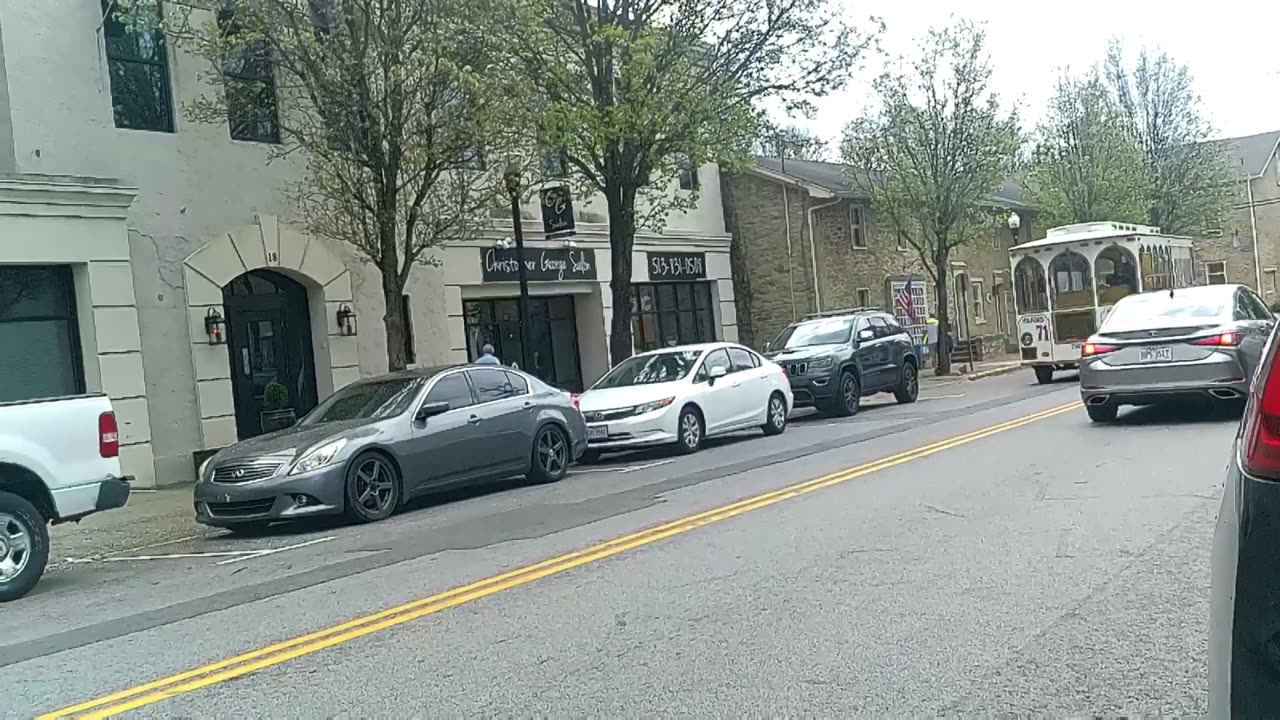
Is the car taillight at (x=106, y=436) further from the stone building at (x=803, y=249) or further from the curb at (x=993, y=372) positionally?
the curb at (x=993, y=372)

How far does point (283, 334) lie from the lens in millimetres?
19469

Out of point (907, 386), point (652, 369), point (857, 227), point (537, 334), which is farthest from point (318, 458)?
point (857, 227)

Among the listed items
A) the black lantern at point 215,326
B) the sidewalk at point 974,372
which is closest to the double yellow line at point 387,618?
the black lantern at point 215,326

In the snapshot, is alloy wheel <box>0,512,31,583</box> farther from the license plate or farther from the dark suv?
the dark suv

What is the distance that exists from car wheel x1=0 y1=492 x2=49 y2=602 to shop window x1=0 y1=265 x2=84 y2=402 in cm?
722

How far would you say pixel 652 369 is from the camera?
1725cm

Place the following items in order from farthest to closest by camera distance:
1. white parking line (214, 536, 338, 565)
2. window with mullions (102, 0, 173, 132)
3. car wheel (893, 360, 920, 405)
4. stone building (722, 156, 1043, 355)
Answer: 1. stone building (722, 156, 1043, 355)
2. car wheel (893, 360, 920, 405)
3. window with mullions (102, 0, 173, 132)
4. white parking line (214, 536, 338, 565)

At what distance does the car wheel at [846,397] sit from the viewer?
67.9 feet

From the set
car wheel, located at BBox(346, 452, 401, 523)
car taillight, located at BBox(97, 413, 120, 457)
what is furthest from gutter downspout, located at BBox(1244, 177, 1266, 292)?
car taillight, located at BBox(97, 413, 120, 457)

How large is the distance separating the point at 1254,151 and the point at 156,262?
63084 mm

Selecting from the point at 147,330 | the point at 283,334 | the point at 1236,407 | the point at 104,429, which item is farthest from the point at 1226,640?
the point at 283,334

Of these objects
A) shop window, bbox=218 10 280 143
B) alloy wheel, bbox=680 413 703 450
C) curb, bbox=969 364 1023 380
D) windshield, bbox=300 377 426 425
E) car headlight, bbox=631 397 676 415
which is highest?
shop window, bbox=218 10 280 143

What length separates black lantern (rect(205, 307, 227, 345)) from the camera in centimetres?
1772

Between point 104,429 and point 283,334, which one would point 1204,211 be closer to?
point 283,334
